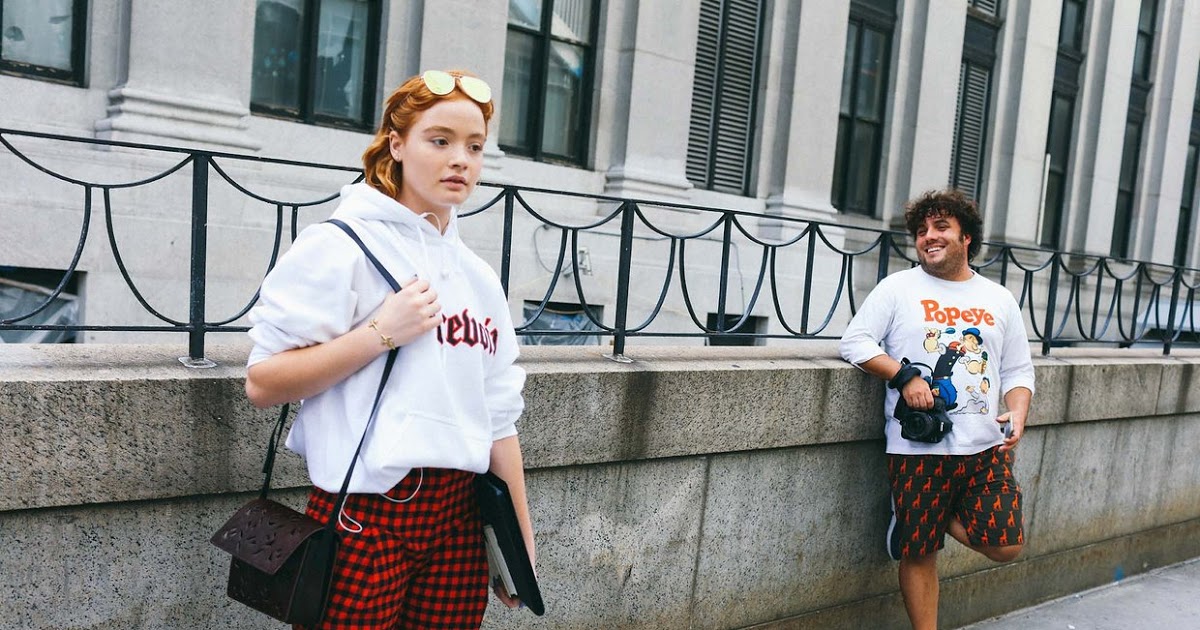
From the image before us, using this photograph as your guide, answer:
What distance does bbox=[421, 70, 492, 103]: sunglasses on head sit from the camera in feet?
8.15

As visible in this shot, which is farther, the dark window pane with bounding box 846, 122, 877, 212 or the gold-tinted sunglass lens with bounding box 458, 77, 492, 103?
the dark window pane with bounding box 846, 122, 877, 212

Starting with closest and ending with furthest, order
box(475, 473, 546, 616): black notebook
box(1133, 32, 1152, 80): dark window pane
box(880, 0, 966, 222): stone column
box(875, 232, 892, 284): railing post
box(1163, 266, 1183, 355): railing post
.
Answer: box(475, 473, 546, 616): black notebook < box(875, 232, 892, 284): railing post < box(1163, 266, 1183, 355): railing post < box(880, 0, 966, 222): stone column < box(1133, 32, 1152, 80): dark window pane

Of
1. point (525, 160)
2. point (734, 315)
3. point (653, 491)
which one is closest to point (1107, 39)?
point (734, 315)

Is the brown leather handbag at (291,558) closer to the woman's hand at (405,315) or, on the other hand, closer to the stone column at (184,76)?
the woman's hand at (405,315)

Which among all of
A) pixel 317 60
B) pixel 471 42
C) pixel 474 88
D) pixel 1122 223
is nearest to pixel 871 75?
pixel 471 42

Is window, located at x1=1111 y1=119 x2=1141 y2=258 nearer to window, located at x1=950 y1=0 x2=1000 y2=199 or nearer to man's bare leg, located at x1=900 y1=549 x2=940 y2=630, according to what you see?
window, located at x1=950 y1=0 x2=1000 y2=199

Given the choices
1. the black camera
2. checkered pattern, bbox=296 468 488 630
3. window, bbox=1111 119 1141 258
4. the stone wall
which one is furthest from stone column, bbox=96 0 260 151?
window, bbox=1111 119 1141 258

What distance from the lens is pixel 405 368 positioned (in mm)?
2471

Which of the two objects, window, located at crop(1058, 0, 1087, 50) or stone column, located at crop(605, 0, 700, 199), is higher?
window, located at crop(1058, 0, 1087, 50)

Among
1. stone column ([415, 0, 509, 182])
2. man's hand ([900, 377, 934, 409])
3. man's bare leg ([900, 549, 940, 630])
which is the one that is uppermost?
stone column ([415, 0, 509, 182])

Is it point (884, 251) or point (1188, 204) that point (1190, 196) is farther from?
point (884, 251)

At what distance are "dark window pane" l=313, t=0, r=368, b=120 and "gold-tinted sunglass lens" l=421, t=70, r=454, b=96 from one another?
7455 mm

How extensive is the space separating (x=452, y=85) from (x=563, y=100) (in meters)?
9.27

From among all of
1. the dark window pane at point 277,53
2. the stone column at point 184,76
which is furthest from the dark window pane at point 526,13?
the stone column at point 184,76
